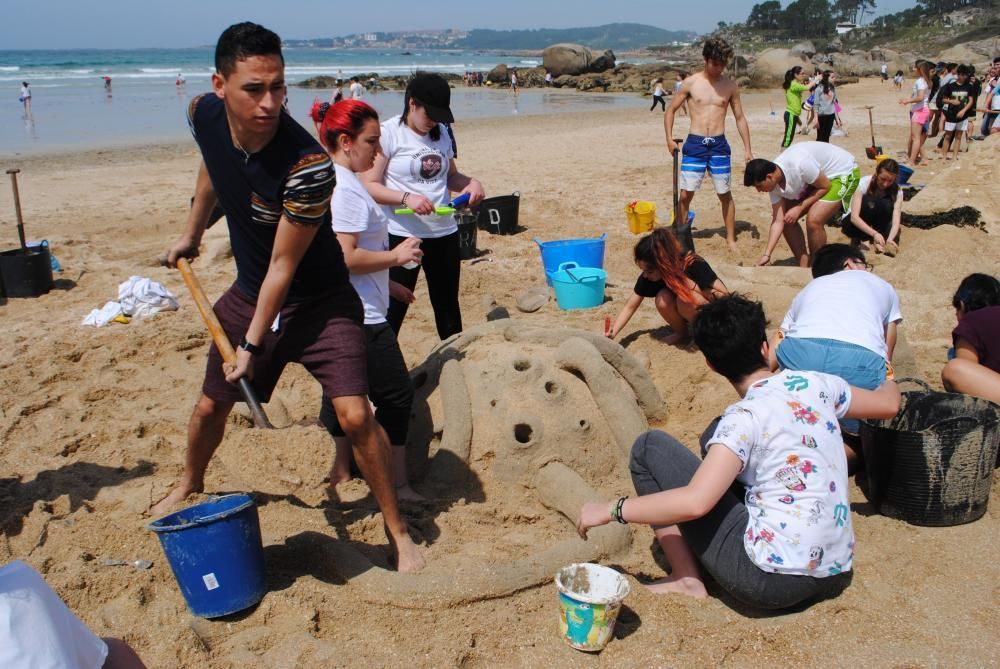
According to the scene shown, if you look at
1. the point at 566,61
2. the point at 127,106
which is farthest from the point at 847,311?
the point at 566,61

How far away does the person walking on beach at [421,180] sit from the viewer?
4.55 metres

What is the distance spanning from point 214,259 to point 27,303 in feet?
5.41

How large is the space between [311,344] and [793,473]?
5.86 ft

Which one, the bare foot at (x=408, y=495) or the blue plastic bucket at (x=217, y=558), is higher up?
the blue plastic bucket at (x=217, y=558)

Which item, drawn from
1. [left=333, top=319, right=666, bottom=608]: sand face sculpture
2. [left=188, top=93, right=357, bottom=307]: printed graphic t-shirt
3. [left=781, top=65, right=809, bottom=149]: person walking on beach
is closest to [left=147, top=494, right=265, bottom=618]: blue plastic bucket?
[left=333, top=319, right=666, bottom=608]: sand face sculpture

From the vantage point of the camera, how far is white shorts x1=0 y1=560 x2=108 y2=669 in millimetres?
1355

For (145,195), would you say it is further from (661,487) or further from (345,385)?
(661,487)

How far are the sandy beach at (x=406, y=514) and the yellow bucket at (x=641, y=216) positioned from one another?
199mm

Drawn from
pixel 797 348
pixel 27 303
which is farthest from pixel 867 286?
pixel 27 303

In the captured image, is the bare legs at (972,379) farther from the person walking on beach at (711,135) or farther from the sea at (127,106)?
the sea at (127,106)

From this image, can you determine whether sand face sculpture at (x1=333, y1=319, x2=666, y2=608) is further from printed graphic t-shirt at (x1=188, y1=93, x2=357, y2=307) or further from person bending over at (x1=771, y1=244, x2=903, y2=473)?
printed graphic t-shirt at (x1=188, y1=93, x2=357, y2=307)

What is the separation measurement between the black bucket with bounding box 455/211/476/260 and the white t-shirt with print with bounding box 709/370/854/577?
5.61 metres

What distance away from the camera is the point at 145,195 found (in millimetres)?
11680

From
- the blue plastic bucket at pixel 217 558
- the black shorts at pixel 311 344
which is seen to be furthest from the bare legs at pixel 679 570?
the blue plastic bucket at pixel 217 558
